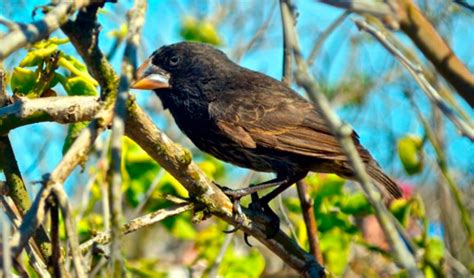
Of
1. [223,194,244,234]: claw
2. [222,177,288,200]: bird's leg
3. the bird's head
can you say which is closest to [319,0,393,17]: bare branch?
[223,194,244,234]: claw

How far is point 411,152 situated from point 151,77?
1.42 metres

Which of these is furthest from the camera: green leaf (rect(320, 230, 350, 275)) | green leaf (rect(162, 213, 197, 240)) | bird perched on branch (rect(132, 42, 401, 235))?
green leaf (rect(162, 213, 197, 240))

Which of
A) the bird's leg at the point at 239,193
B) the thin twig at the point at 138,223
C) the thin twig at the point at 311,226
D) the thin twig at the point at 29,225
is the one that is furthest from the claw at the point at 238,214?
the thin twig at the point at 29,225

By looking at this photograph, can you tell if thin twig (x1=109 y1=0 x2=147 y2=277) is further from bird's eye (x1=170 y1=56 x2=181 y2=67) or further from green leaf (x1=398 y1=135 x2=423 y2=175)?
bird's eye (x1=170 y1=56 x2=181 y2=67)

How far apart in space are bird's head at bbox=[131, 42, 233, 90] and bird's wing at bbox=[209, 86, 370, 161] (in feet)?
0.86

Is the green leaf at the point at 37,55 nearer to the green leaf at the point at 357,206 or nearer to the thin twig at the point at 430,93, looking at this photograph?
the thin twig at the point at 430,93

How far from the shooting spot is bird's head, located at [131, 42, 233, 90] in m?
4.69

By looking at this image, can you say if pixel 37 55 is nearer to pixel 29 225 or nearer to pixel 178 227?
pixel 29 225

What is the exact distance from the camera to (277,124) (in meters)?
4.61

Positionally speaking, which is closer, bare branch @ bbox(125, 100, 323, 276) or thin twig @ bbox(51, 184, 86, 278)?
thin twig @ bbox(51, 184, 86, 278)

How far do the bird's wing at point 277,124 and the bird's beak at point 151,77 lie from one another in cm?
31

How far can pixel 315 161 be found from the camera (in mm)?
4488

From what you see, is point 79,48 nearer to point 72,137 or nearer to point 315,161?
point 72,137

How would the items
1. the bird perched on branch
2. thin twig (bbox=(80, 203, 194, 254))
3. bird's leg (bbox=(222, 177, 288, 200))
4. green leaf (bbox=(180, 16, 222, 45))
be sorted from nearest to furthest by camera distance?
thin twig (bbox=(80, 203, 194, 254)) < bird's leg (bbox=(222, 177, 288, 200)) < the bird perched on branch < green leaf (bbox=(180, 16, 222, 45))
